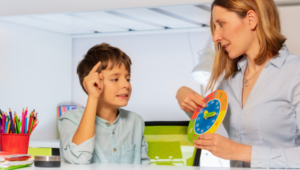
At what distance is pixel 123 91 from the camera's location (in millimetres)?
1146

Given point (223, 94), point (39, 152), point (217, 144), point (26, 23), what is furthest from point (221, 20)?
point (39, 152)

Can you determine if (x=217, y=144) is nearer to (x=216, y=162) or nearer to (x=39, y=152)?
(x=216, y=162)

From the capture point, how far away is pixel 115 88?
1.14 metres

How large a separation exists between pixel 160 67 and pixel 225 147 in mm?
1116

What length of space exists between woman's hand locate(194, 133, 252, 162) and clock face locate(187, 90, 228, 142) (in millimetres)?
24

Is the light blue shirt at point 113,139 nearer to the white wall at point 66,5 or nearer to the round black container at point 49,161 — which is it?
the round black container at point 49,161

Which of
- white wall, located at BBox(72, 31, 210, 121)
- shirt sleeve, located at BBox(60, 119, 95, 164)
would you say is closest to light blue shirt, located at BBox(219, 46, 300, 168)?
shirt sleeve, located at BBox(60, 119, 95, 164)

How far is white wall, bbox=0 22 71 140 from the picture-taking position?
160 cm

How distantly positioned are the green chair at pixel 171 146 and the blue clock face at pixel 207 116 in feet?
1.00

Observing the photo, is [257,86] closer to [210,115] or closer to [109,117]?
[210,115]

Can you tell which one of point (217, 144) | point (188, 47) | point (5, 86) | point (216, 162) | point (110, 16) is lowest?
point (216, 162)

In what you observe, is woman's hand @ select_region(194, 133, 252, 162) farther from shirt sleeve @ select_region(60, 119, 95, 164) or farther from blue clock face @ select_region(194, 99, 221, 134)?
shirt sleeve @ select_region(60, 119, 95, 164)

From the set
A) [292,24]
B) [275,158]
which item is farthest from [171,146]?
[292,24]

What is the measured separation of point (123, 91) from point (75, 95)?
0.98 metres
